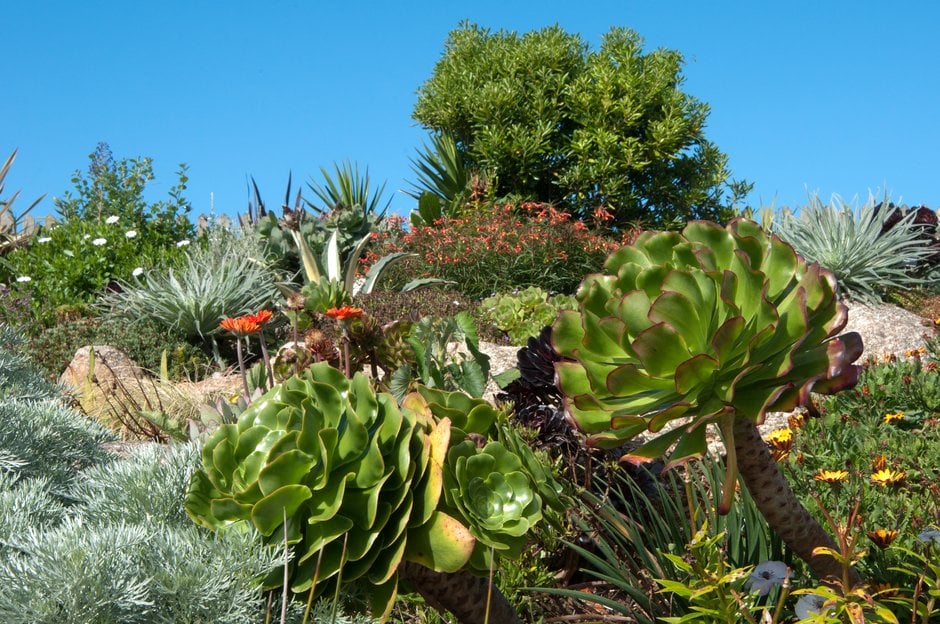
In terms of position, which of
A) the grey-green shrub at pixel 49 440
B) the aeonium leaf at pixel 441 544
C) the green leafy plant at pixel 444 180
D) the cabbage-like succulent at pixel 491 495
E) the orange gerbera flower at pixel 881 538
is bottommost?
the orange gerbera flower at pixel 881 538

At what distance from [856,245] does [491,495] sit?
30.8 ft

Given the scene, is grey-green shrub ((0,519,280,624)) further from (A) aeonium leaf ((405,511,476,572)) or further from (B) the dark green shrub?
(B) the dark green shrub

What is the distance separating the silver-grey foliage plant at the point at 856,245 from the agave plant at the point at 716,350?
8602mm

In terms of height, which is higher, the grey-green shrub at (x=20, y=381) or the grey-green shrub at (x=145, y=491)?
the grey-green shrub at (x=20, y=381)

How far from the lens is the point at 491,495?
5.85 feet

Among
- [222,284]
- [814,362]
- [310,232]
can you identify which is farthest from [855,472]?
[310,232]

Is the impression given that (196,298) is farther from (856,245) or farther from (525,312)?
(856,245)

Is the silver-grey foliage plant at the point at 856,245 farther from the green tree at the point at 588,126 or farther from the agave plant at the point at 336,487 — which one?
the agave plant at the point at 336,487

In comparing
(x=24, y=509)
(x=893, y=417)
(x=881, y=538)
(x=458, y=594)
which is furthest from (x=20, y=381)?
(x=893, y=417)

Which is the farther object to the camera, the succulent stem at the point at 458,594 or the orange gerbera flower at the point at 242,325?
the orange gerbera flower at the point at 242,325

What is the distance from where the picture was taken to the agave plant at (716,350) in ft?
5.13

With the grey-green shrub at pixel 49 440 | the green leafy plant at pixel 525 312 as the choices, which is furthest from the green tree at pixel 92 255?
the grey-green shrub at pixel 49 440

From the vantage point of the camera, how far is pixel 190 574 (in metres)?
1.47

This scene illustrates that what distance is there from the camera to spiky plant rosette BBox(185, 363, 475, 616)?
1.62 m
